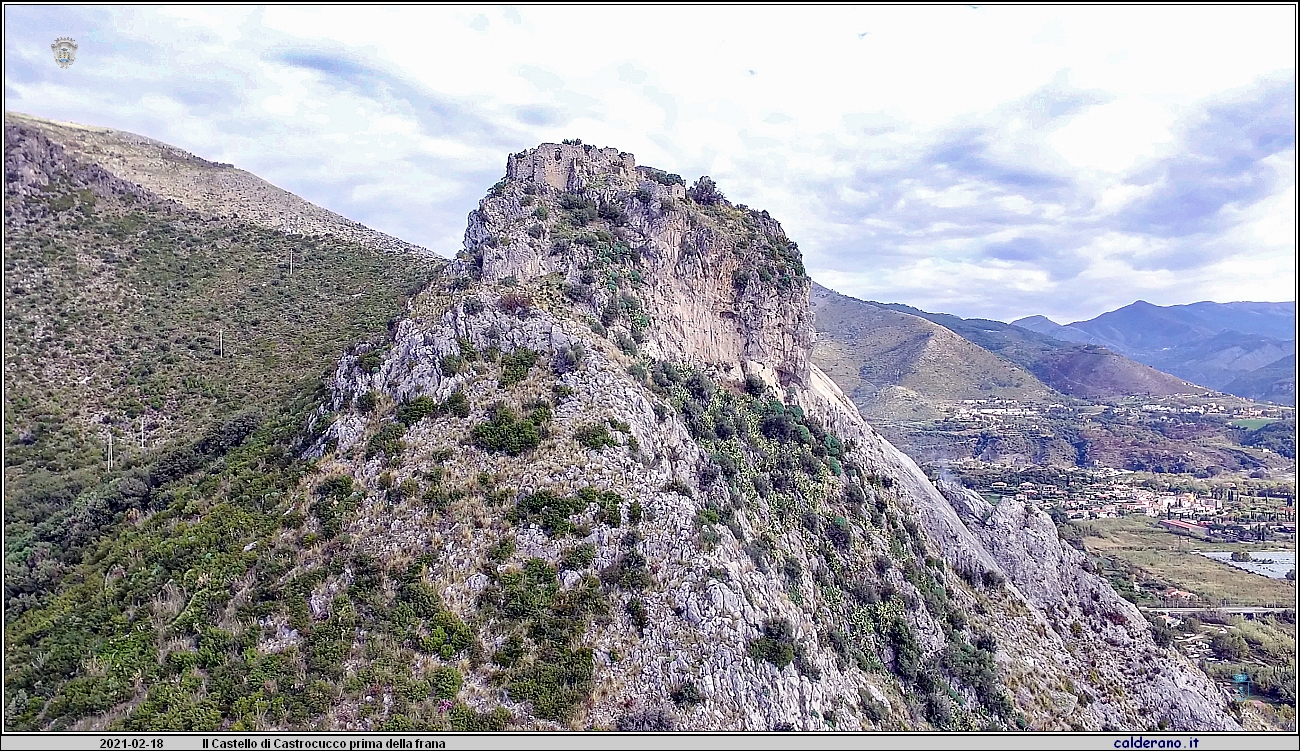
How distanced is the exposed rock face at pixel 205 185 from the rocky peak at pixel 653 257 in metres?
26.2

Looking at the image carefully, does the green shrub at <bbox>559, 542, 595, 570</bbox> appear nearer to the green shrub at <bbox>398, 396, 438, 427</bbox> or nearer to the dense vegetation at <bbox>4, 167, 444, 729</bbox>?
the dense vegetation at <bbox>4, 167, 444, 729</bbox>

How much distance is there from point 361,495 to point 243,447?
321 inches

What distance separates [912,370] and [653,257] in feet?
518

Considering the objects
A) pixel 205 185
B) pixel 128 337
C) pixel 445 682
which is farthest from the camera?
pixel 205 185

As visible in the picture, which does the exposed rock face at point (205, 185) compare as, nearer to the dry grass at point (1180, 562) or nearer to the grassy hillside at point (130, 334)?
the grassy hillside at point (130, 334)

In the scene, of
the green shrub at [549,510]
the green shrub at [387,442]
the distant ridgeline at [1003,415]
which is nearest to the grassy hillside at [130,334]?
the green shrub at [387,442]

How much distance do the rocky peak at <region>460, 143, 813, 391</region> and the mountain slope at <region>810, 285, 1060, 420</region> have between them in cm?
11542

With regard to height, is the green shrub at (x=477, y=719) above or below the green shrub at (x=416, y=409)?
below

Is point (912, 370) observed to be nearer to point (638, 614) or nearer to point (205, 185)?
point (205, 185)

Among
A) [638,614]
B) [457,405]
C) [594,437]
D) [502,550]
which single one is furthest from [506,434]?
[638,614]

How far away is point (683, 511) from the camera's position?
2012 centimetres

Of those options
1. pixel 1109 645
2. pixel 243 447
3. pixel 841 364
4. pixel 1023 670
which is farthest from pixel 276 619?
pixel 841 364

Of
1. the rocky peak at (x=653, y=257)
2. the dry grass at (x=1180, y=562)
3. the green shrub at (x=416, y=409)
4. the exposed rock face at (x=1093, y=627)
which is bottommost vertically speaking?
the dry grass at (x=1180, y=562)

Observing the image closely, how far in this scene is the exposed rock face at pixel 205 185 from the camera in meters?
48.9
